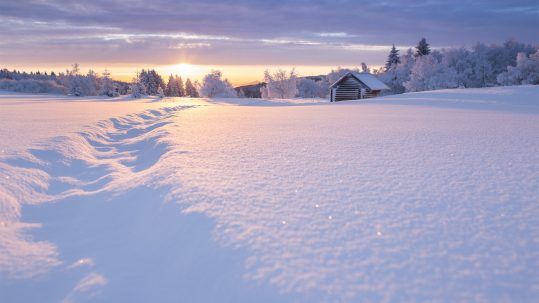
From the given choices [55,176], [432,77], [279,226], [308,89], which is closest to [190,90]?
[308,89]

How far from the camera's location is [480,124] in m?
12.9

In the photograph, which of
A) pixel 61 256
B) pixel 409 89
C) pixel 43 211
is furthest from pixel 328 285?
pixel 409 89

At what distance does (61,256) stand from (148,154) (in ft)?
17.7

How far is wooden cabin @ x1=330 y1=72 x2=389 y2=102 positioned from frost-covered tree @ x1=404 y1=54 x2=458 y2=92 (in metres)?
17.5

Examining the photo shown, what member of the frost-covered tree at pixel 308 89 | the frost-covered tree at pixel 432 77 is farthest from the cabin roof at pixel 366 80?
the frost-covered tree at pixel 308 89

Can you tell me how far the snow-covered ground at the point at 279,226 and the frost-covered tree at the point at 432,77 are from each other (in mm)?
49034

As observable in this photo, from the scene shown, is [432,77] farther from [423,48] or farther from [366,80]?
[423,48]

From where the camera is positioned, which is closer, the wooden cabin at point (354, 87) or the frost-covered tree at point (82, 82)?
the wooden cabin at point (354, 87)

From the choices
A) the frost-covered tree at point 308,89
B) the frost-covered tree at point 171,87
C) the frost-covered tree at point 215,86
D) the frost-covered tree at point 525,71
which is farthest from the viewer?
the frost-covered tree at point 171,87

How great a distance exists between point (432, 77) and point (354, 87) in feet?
66.5

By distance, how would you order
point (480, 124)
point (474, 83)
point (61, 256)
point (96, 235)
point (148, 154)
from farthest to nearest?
point (474, 83) < point (480, 124) < point (148, 154) < point (96, 235) < point (61, 256)

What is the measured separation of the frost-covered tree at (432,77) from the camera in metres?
52.9

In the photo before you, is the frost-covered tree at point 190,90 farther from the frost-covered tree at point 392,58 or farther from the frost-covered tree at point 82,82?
the frost-covered tree at point 392,58

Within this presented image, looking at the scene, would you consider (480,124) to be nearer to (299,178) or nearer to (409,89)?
(299,178)
